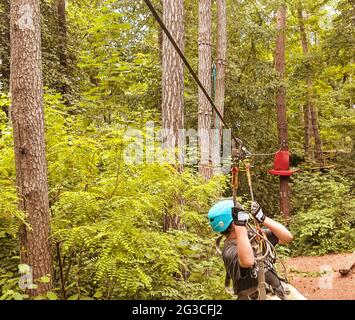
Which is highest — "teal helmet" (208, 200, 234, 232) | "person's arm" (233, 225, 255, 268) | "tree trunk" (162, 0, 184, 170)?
"tree trunk" (162, 0, 184, 170)

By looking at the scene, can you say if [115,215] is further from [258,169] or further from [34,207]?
[258,169]

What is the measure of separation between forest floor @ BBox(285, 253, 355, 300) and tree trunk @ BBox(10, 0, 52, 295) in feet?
23.4

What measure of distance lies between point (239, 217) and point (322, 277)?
25.9 ft

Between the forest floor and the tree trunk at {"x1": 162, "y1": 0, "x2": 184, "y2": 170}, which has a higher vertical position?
the tree trunk at {"x1": 162, "y1": 0, "x2": 184, "y2": 170}

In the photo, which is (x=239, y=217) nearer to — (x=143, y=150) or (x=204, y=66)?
(x=143, y=150)

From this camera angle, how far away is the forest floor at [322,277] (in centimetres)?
886

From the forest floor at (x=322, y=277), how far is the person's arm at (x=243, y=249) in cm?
608

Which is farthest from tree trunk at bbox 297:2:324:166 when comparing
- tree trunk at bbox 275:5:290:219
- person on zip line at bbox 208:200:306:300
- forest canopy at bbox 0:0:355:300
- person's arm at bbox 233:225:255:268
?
person's arm at bbox 233:225:255:268

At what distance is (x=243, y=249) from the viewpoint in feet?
11.0

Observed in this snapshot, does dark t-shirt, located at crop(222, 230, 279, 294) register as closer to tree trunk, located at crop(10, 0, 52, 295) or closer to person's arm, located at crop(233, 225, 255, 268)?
person's arm, located at crop(233, 225, 255, 268)

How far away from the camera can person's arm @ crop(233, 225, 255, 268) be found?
3.34m

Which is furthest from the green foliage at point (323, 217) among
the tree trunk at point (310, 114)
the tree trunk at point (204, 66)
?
the tree trunk at point (204, 66)

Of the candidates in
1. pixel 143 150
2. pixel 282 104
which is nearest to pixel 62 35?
pixel 282 104

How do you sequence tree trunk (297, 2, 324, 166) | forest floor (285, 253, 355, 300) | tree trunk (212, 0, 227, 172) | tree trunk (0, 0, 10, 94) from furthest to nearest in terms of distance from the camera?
tree trunk (297, 2, 324, 166)
tree trunk (212, 0, 227, 172)
tree trunk (0, 0, 10, 94)
forest floor (285, 253, 355, 300)
